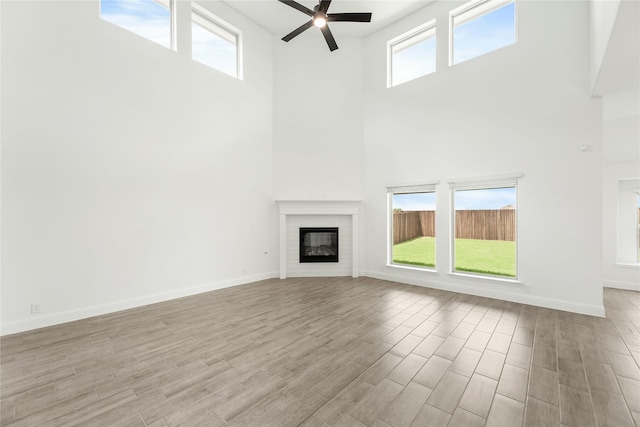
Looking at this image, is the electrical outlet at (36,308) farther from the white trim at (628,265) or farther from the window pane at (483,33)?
the white trim at (628,265)

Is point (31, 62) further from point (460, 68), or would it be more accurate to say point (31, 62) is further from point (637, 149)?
point (637, 149)

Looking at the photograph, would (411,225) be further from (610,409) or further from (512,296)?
(610,409)

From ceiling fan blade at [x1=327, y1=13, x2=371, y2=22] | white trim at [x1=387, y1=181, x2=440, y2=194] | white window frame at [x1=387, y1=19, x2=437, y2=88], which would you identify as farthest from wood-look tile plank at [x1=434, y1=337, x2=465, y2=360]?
white window frame at [x1=387, y1=19, x2=437, y2=88]

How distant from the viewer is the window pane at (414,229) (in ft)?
17.4

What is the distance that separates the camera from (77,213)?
3484 millimetres

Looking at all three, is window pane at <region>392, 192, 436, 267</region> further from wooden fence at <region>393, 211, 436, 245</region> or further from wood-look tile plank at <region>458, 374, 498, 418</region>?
wood-look tile plank at <region>458, 374, 498, 418</region>

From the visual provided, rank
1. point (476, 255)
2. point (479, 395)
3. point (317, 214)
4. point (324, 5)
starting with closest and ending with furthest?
point (479, 395)
point (324, 5)
point (476, 255)
point (317, 214)

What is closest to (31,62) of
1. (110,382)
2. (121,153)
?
(121,153)

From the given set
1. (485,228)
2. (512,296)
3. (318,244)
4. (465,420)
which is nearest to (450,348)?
(465,420)

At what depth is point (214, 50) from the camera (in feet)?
17.0

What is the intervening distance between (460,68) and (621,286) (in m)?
5.24

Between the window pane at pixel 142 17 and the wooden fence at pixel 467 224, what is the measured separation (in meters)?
5.45

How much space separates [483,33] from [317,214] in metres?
4.57

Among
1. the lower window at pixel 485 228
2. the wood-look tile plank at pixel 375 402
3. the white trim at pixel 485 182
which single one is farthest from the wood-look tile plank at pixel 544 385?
the white trim at pixel 485 182
